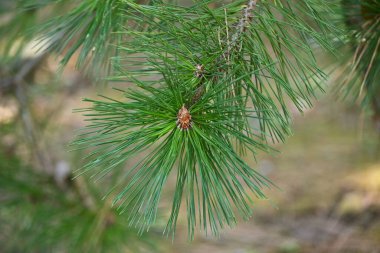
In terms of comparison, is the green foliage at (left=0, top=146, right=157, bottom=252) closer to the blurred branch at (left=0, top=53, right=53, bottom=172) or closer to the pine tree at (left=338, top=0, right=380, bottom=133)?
the blurred branch at (left=0, top=53, right=53, bottom=172)

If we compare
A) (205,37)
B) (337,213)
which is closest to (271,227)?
(337,213)

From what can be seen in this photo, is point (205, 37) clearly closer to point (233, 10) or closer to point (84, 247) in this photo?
point (233, 10)

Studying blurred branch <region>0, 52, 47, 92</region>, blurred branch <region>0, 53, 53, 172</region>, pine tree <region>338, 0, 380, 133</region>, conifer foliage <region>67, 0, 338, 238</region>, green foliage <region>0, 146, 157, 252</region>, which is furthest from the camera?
blurred branch <region>0, 52, 47, 92</region>

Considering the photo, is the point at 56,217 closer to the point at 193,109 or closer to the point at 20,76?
the point at 20,76

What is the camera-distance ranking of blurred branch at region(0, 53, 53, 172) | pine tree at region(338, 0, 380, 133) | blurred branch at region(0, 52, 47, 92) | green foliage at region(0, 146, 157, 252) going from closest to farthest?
pine tree at region(338, 0, 380, 133) → green foliage at region(0, 146, 157, 252) → blurred branch at region(0, 53, 53, 172) → blurred branch at region(0, 52, 47, 92)

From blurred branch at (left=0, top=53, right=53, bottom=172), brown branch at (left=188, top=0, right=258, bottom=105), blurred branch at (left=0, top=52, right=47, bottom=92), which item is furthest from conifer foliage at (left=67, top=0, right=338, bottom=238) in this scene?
blurred branch at (left=0, top=52, right=47, bottom=92)

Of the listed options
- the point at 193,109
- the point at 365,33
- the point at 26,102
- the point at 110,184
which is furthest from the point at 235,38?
the point at 26,102
